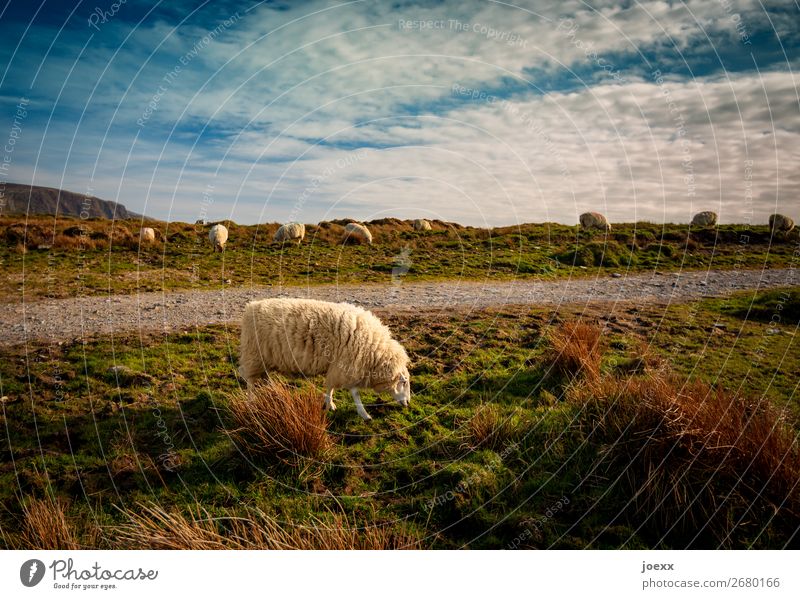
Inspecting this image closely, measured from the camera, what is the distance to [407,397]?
6379mm

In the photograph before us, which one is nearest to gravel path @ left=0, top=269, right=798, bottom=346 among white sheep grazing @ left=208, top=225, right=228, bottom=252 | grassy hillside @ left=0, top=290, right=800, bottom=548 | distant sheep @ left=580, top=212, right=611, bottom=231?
grassy hillside @ left=0, top=290, right=800, bottom=548

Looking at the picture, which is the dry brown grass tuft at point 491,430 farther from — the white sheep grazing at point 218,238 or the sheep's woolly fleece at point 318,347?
the white sheep grazing at point 218,238

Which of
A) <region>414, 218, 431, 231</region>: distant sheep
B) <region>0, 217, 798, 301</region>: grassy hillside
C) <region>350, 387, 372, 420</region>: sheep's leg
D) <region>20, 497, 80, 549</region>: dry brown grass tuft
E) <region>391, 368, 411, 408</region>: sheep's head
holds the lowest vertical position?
<region>20, 497, 80, 549</region>: dry brown grass tuft

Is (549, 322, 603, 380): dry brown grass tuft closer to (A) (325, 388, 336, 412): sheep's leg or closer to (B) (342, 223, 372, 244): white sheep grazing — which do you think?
(A) (325, 388, 336, 412): sheep's leg

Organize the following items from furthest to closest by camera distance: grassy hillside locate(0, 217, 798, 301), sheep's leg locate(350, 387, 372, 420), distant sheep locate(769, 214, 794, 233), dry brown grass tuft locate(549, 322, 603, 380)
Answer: distant sheep locate(769, 214, 794, 233) < grassy hillside locate(0, 217, 798, 301) < dry brown grass tuft locate(549, 322, 603, 380) < sheep's leg locate(350, 387, 372, 420)

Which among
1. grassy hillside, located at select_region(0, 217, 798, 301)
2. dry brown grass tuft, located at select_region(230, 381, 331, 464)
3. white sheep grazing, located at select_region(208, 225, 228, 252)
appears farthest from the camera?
white sheep grazing, located at select_region(208, 225, 228, 252)

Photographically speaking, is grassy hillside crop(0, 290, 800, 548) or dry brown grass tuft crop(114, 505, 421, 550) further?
grassy hillside crop(0, 290, 800, 548)

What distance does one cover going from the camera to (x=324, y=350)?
6.23 meters

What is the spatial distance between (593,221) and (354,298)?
27.7m

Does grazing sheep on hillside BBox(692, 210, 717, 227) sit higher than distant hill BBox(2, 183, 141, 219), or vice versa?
grazing sheep on hillside BBox(692, 210, 717, 227)

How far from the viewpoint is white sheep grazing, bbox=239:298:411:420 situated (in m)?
6.23

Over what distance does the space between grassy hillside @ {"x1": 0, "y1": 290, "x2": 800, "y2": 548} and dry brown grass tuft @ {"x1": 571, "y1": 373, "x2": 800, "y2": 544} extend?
0.06 feet
